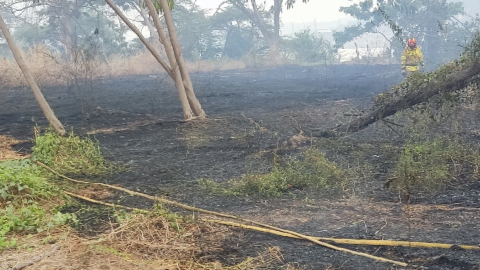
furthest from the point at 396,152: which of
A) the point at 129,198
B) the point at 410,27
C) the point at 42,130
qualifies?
the point at 410,27

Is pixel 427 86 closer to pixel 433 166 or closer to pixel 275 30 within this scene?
pixel 433 166

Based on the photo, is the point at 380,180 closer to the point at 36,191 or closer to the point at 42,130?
the point at 36,191

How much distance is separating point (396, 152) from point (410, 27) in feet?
85.7

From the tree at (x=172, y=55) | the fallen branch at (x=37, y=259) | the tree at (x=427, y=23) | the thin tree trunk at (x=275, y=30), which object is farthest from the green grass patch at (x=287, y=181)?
the thin tree trunk at (x=275, y=30)

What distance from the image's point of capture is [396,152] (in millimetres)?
8070

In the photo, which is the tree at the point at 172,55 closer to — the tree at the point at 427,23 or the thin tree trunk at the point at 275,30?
the tree at the point at 427,23

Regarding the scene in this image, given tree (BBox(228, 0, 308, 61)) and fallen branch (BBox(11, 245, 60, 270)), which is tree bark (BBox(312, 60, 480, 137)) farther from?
tree (BBox(228, 0, 308, 61))

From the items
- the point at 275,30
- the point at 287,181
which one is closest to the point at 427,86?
the point at 287,181

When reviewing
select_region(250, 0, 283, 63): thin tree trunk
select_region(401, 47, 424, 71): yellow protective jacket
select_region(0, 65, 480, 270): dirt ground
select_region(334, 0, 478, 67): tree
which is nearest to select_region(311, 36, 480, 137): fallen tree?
select_region(0, 65, 480, 270): dirt ground

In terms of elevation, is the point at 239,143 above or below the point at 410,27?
below

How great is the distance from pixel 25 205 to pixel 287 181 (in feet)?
10.0

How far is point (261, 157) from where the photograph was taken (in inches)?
322

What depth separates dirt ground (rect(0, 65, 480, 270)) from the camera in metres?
4.75

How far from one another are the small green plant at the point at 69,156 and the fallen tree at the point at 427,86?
405 centimetres
